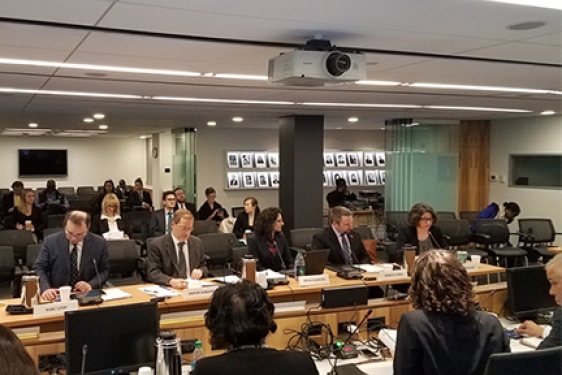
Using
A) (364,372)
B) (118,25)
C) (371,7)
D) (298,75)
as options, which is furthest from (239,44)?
(364,372)

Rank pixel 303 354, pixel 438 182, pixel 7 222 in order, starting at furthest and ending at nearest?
pixel 438 182 → pixel 7 222 → pixel 303 354

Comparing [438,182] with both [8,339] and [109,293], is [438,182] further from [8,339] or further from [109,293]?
[8,339]

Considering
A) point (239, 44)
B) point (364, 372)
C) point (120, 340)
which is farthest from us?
point (239, 44)

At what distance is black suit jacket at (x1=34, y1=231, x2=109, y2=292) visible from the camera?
417 centimetres

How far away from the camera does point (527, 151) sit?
1038 centimetres

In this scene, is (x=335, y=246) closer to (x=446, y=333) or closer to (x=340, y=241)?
(x=340, y=241)

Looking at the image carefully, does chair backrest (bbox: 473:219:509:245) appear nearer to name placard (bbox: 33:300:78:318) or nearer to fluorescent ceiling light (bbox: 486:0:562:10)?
fluorescent ceiling light (bbox: 486:0:562:10)

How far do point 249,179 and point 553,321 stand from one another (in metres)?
10.2

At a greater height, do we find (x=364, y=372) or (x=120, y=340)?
(x=120, y=340)

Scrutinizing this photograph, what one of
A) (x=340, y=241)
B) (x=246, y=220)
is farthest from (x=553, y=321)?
(x=246, y=220)

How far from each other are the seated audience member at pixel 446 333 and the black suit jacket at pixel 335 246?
290 cm

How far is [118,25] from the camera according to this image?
304 centimetres

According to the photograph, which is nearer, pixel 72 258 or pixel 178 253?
pixel 72 258

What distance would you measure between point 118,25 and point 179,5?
0.58m
